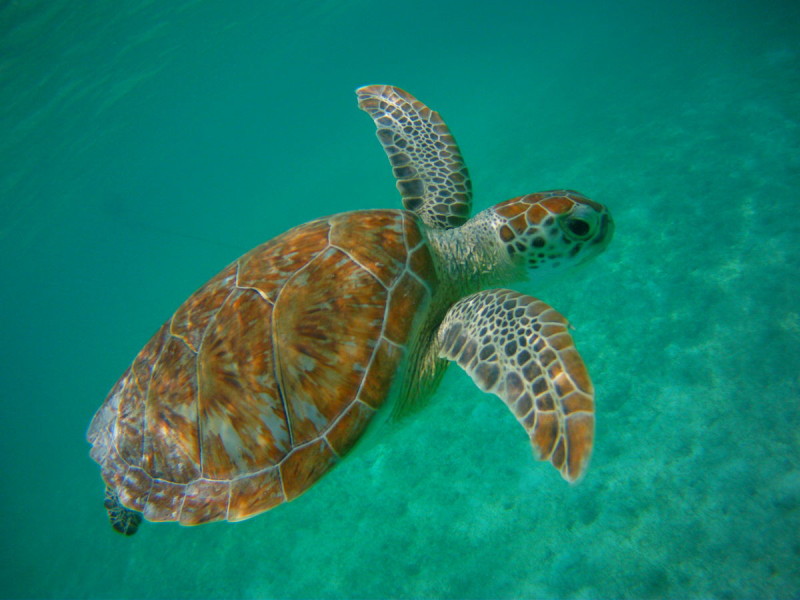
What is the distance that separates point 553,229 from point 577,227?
0.16 m

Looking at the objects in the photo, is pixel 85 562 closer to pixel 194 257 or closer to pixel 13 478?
pixel 13 478

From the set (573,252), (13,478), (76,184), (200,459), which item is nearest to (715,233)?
(573,252)

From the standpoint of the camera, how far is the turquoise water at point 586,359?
305cm

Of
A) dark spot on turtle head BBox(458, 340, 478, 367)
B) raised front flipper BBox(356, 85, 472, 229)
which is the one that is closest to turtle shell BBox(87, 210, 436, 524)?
dark spot on turtle head BBox(458, 340, 478, 367)

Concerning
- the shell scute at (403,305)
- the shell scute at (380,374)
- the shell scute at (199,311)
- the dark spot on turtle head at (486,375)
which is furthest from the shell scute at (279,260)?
the dark spot on turtle head at (486,375)

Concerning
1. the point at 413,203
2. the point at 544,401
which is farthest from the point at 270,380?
the point at 413,203

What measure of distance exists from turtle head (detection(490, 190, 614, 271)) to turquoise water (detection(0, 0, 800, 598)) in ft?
1.70

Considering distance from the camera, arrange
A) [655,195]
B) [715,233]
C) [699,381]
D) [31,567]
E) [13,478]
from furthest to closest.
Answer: [13,478] < [31,567] < [655,195] < [715,233] < [699,381]

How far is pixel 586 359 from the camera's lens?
4.26 meters

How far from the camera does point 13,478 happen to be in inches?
624

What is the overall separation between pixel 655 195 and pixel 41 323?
59128 mm

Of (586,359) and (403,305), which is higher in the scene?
(403,305)

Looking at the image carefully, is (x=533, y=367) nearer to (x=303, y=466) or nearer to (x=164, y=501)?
(x=303, y=466)

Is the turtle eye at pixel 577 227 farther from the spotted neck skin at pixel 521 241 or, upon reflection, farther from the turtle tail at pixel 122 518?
the turtle tail at pixel 122 518
